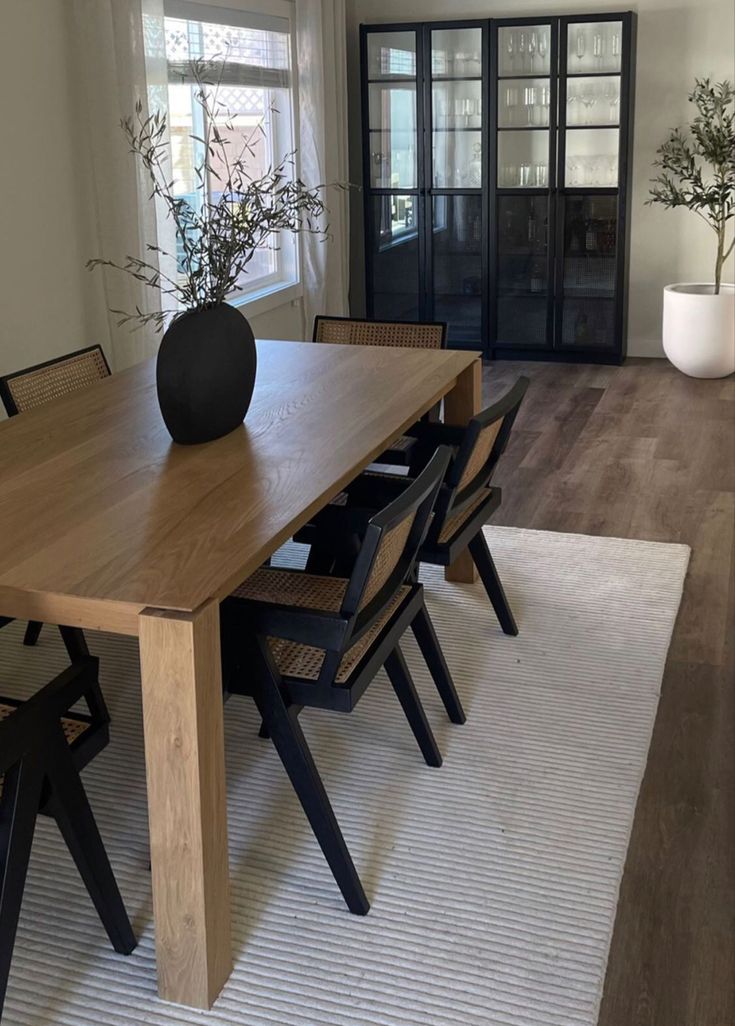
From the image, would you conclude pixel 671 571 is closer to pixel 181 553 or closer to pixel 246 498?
pixel 246 498

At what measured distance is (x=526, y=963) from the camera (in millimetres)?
2076

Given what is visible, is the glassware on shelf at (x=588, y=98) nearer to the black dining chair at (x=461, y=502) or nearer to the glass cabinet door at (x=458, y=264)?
the glass cabinet door at (x=458, y=264)

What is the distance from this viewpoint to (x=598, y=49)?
627 centimetres

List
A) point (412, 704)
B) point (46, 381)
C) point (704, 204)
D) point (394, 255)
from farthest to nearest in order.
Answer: point (394, 255) → point (704, 204) → point (46, 381) → point (412, 704)

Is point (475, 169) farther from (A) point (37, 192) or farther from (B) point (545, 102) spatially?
(A) point (37, 192)

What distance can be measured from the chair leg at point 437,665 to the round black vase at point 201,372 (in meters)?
0.67

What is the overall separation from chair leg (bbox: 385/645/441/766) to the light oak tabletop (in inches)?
18.1

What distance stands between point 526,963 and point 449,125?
555cm

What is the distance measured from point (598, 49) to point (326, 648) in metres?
5.20

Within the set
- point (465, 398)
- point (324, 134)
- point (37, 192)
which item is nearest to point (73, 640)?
point (465, 398)

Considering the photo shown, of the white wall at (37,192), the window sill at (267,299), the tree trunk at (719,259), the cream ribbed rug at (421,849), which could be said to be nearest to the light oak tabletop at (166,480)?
the cream ribbed rug at (421,849)

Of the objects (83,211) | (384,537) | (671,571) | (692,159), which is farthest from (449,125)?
(384,537)

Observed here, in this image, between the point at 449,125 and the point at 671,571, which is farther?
the point at 449,125

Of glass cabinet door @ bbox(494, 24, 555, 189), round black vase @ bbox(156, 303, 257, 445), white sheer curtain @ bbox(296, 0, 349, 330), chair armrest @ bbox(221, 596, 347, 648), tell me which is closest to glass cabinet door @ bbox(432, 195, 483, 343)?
glass cabinet door @ bbox(494, 24, 555, 189)
